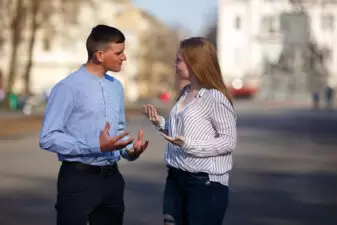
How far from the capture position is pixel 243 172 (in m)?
19.5

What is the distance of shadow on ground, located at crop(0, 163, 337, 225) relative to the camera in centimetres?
1220

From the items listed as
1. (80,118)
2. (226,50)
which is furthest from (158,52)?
(80,118)

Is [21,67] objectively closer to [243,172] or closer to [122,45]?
[243,172]

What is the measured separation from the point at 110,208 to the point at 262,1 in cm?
12858

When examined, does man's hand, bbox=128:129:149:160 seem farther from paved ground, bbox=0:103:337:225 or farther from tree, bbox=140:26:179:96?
tree, bbox=140:26:179:96

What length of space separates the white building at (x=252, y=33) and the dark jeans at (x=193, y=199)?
405ft

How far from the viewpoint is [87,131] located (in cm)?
599

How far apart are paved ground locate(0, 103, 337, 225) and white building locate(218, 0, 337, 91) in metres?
101

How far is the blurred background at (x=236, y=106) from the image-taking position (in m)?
14.1

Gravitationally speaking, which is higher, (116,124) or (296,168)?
(116,124)

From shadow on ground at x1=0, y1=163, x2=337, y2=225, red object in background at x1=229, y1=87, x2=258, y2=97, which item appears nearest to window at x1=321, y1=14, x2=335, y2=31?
red object in background at x1=229, y1=87, x2=258, y2=97

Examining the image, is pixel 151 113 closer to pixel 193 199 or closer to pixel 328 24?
pixel 193 199

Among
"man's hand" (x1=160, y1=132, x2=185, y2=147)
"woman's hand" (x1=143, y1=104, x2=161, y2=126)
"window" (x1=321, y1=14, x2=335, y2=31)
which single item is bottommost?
"man's hand" (x1=160, y1=132, x2=185, y2=147)

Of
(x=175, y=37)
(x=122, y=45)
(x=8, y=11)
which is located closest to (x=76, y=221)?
(x=122, y=45)
